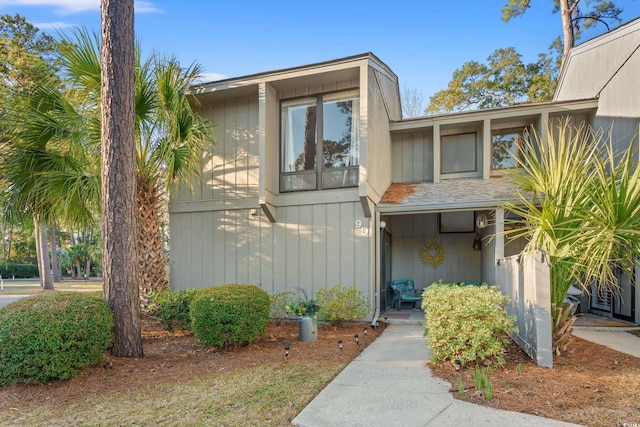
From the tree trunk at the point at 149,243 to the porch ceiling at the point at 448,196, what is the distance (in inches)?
188

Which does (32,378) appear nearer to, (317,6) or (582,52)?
(317,6)

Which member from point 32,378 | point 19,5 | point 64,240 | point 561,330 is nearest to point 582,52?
point 561,330

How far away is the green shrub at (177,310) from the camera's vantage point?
644 cm

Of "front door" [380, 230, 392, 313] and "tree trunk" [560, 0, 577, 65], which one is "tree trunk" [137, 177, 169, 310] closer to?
"front door" [380, 230, 392, 313]

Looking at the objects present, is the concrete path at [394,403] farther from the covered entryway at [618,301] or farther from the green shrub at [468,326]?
the covered entryway at [618,301]

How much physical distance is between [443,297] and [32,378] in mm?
4897

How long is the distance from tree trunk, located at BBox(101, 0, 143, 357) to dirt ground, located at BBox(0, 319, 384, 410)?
0.56m

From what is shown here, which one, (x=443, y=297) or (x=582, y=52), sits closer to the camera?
(x=443, y=297)

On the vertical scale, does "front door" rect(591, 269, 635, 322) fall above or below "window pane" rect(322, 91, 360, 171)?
below

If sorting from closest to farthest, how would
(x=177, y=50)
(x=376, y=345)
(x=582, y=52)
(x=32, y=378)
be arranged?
(x=32, y=378) → (x=376, y=345) → (x=177, y=50) → (x=582, y=52)

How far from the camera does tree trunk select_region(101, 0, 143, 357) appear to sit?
514cm

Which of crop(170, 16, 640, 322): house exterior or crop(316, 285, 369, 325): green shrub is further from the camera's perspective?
crop(170, 16, 640, 322): house exterior

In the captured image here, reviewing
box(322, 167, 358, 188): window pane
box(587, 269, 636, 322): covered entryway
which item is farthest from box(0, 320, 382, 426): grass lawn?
box(587, 269, 636, 322): covered entryway

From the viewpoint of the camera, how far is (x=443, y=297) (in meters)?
4.55
